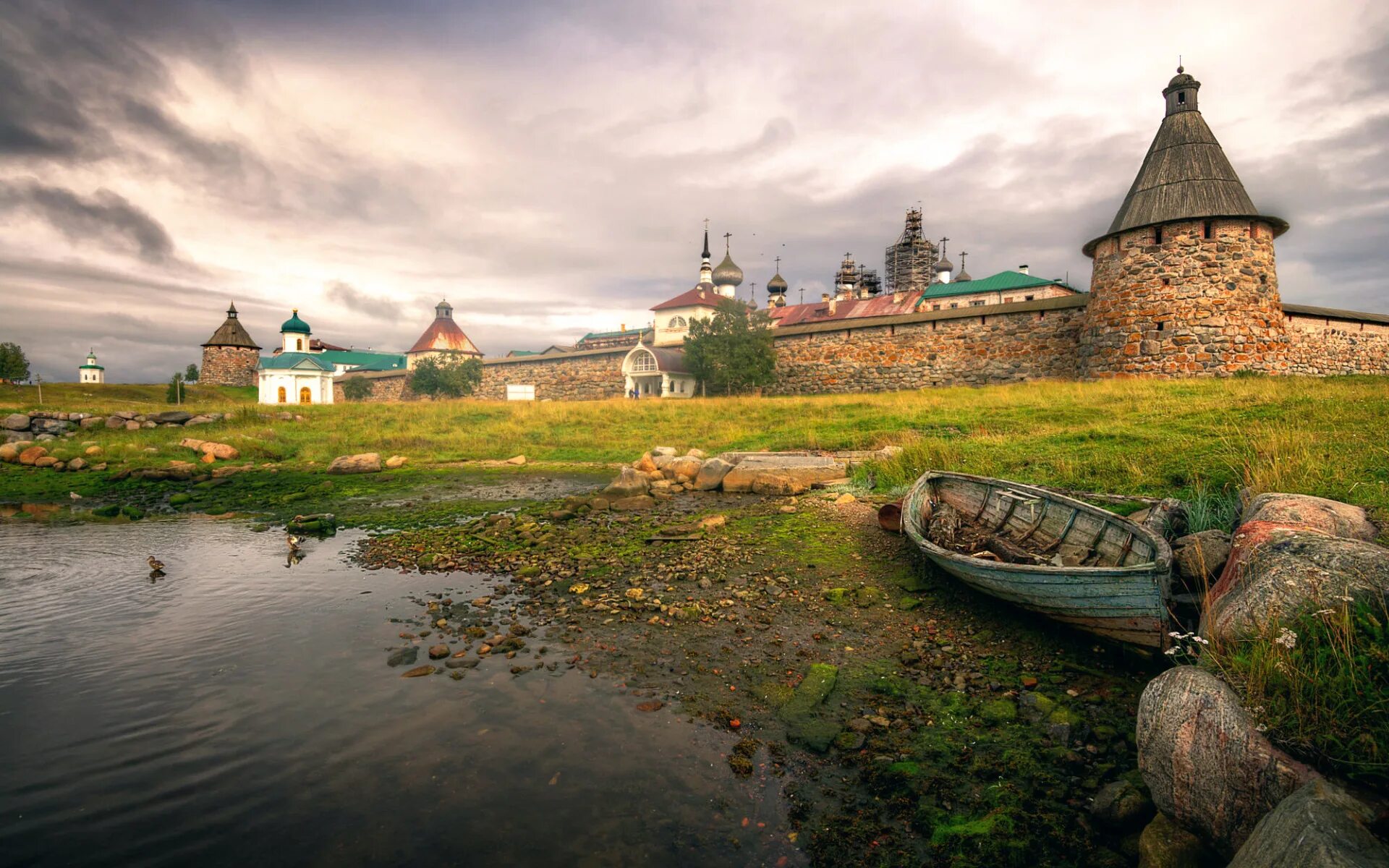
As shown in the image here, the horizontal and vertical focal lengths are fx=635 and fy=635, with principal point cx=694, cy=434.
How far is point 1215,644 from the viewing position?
3.97 m

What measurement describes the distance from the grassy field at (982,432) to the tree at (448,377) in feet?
54.7

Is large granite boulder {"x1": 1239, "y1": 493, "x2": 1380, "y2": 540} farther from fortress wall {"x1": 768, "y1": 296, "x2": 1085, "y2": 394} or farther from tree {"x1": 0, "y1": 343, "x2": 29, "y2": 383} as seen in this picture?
tree {"x1": 0, "y1": 343, "x2": 29, "y2": 383}

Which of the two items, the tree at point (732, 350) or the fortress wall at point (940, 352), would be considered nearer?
the fortress wall at point (940, 352)

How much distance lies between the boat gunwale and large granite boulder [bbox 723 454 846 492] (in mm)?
4003

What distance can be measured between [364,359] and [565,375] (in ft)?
158

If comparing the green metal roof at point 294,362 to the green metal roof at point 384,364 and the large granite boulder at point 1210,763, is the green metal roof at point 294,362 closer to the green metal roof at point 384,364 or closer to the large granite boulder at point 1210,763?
the green metal roof at point 384,364

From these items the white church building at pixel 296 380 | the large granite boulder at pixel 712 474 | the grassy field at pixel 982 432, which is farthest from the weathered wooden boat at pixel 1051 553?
the white church building at pixel 296 380

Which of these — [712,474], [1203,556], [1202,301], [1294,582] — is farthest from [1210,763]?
[1202,301]

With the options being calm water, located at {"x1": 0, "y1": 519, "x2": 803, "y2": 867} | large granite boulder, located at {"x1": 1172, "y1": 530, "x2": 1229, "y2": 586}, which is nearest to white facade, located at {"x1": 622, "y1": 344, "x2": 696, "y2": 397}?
calm water, located at {"x1": 0, "y1": 519, "x2": 803, "y2": 867}

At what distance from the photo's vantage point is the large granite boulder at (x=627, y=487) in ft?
44.9

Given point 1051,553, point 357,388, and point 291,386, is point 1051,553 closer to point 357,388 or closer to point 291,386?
point 357,388

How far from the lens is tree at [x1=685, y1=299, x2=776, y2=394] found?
36406 mm

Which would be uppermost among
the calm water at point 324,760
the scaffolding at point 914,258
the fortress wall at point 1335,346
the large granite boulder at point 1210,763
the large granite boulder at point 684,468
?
the scaffolding at point 914,258

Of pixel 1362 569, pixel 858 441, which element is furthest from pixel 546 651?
pixel 858 441
